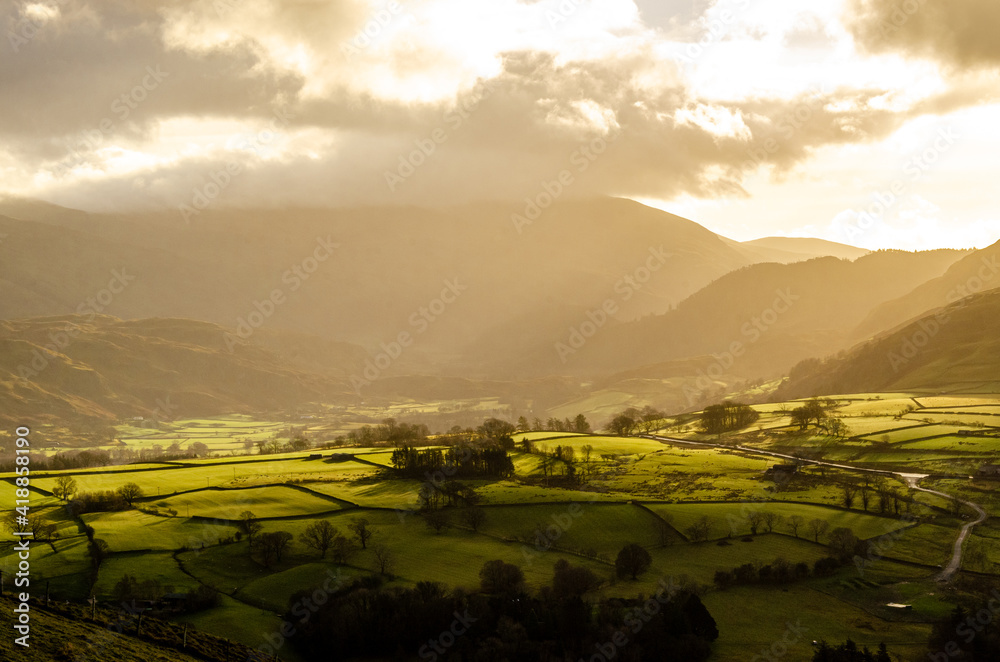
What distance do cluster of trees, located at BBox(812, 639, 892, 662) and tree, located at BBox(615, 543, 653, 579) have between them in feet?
80.5

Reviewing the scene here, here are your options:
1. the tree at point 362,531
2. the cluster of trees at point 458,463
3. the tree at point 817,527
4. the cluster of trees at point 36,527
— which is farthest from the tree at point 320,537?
the tree at point 817,527

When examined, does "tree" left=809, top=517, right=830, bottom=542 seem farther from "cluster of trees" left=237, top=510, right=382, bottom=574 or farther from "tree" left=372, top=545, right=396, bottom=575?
"cluster of trees" left=237, top=510, right=382, bottom=574

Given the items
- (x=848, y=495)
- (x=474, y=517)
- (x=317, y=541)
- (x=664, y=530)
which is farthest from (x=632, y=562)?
(x=848, y=495)

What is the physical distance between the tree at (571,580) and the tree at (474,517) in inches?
832

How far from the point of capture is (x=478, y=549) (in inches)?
3634

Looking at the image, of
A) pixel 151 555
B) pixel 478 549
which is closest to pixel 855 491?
pixel 478 549

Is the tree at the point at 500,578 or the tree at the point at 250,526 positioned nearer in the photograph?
the tree at the point at 500,578

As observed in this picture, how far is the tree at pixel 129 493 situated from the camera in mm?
109000

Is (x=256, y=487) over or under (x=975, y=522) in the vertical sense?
over

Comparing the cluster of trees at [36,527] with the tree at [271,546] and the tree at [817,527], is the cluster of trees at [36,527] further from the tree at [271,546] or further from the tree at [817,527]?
the tree at [817,527]

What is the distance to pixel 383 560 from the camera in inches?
3305

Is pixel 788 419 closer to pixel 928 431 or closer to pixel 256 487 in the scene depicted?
pixel 928 431

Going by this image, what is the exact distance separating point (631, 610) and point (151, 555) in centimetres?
5429

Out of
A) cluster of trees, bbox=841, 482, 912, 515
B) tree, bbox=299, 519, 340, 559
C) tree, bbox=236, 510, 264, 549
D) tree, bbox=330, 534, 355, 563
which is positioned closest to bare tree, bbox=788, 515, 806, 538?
cluster of trees, bbox=841, 482, 912, 515
